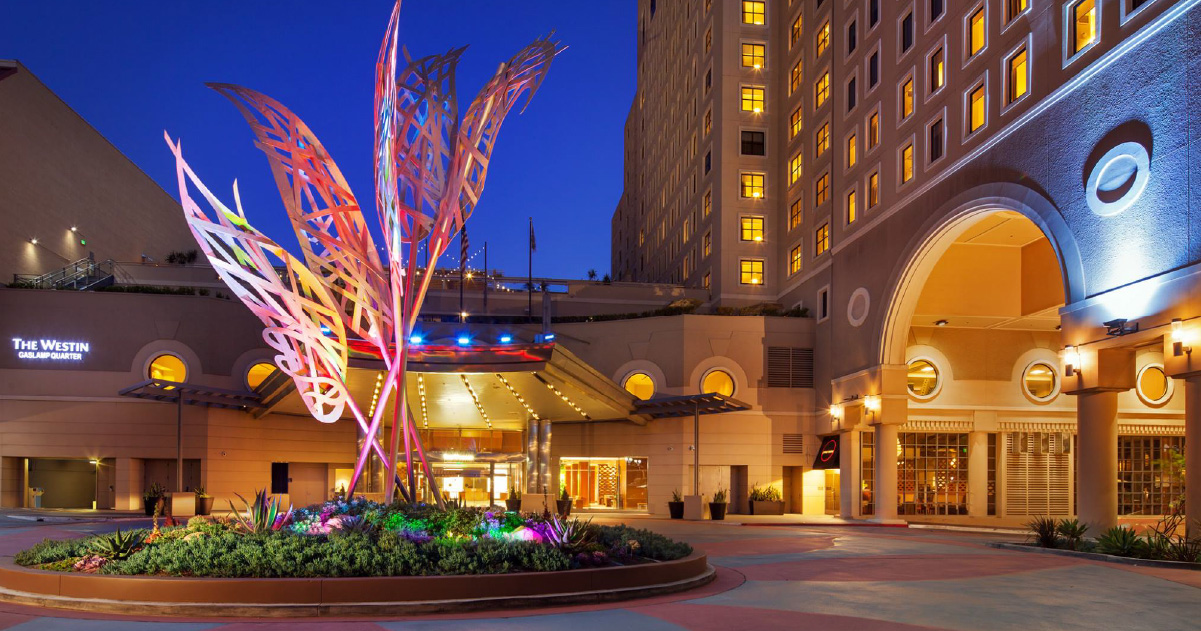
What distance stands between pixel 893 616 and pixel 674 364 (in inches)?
1312

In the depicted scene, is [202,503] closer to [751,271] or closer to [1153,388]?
[751,271]

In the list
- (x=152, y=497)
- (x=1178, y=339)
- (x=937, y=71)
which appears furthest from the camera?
(x=152, y=497)

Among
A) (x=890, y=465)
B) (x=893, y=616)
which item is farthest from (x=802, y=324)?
(x=893, y=616)

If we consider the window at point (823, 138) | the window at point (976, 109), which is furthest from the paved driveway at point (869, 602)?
the window at point (823, 138)

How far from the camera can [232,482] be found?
45.2 m

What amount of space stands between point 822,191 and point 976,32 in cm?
1493

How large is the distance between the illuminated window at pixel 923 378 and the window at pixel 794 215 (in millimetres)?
11283

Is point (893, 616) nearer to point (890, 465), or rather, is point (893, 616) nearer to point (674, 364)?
point (890, 465)

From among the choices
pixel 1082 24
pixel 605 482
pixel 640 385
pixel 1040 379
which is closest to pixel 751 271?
pixel 640 385

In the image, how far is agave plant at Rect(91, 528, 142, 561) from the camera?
1534cm

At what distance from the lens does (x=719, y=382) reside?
156 feet

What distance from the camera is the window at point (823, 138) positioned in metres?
47.5

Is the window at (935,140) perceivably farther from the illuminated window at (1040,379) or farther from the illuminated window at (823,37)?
the illuminated window at (823,37)

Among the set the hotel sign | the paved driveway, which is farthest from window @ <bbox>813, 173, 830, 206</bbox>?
the hotel sign
